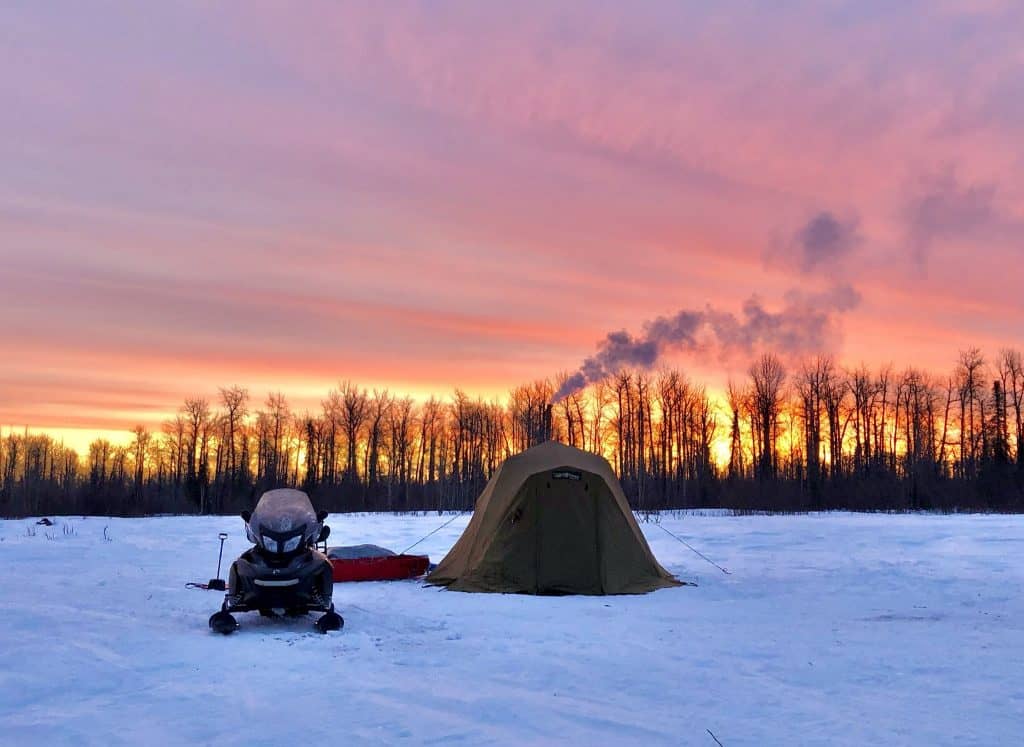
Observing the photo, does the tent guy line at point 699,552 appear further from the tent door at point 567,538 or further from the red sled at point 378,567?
the red sled at point 378,567

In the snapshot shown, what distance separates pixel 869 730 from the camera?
609cm

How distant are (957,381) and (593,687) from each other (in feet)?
239

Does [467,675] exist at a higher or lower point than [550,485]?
lower

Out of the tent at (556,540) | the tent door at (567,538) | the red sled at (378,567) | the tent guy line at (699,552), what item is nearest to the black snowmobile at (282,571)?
the red sled at (378,567)

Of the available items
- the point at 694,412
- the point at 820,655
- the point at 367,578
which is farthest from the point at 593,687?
the point at 694,412

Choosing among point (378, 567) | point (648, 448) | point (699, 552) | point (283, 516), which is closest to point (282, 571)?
point (283, 516)

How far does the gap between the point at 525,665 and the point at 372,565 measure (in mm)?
7812

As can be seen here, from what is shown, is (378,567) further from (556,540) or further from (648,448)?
(648,448)

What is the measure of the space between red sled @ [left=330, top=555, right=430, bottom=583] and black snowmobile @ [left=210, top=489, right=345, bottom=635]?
448 centimetres

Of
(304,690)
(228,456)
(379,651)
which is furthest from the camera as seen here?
(228,456)

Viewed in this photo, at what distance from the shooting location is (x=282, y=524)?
10.3m

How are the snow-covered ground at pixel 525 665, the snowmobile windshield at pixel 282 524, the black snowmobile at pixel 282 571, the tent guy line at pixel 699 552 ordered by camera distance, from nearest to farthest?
the snow-covered ground at pixel 525 665
the black snowmobile at pixel 282 571
the snowmobile windshield at pixel 282 524
the tent guy line at pixel 699 552

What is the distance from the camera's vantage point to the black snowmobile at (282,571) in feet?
32.4

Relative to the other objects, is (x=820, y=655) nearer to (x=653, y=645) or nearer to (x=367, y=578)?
(x=653, y=645)
